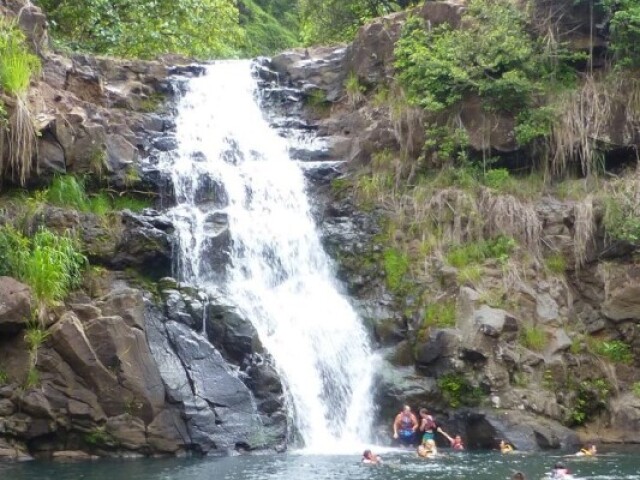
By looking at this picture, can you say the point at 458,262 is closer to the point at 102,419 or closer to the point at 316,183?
the point at 316,183

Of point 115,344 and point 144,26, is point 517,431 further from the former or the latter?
point 144,26

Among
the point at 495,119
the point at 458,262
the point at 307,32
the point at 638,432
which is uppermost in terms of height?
the point at 307,32

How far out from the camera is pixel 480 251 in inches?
910

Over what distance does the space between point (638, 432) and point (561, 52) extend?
10.4 m

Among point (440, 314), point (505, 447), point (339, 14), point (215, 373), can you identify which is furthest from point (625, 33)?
point (215, 373)

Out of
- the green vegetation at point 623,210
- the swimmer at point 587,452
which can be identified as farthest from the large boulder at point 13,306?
the green vegetation at point 623,210

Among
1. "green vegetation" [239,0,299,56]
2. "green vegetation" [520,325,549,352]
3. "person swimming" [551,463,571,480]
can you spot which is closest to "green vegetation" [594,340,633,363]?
"green vegetation" [520,325,549,352]

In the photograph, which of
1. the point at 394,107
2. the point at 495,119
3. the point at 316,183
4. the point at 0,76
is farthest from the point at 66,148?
the point at 495,119

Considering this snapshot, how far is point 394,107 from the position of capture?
86.7 ft

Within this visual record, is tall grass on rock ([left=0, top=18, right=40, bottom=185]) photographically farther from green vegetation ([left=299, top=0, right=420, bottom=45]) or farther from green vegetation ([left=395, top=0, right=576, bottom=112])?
green vegetation ([left=299, top=0, right=420, bottom=45])

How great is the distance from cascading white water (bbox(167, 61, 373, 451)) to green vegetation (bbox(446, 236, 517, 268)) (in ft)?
9.24

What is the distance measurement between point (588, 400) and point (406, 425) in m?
4.32

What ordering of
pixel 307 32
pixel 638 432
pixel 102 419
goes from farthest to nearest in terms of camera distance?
pixel 307 32 < pixel 638 432 < pixel 102 419

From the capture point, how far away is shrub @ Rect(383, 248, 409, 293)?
22891 millimetres
